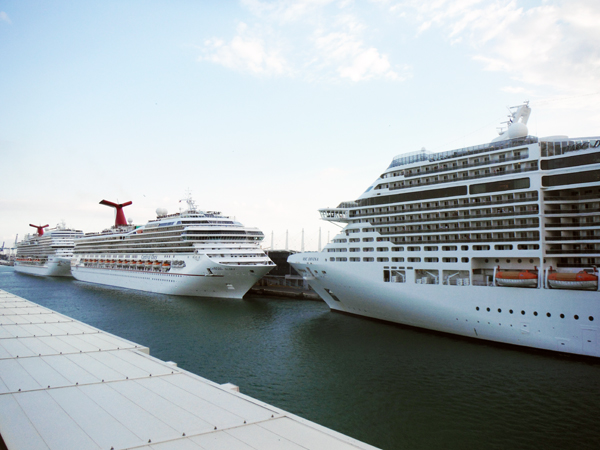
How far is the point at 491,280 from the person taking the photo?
24.9 m

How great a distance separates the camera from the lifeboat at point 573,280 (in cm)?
2009

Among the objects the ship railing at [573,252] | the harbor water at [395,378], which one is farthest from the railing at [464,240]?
the harbor water at [395,378]

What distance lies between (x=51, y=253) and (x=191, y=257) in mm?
68840

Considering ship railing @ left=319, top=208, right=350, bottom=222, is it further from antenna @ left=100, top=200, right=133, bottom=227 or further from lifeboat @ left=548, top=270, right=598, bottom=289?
antenna @ left=100, top=200, right=133, bottom=227

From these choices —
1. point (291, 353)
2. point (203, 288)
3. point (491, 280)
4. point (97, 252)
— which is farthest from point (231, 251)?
point (97, 252)

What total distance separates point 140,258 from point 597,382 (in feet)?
187

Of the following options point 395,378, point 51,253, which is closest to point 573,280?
point 395,378

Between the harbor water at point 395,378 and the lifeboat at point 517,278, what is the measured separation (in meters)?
3.78

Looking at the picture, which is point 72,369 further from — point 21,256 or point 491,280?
point 21,256

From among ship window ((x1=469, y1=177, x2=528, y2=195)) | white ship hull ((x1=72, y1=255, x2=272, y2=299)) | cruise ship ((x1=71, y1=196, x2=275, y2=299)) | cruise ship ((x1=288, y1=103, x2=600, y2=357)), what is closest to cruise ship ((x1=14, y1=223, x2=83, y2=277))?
cruise ship ((x1=71, y1=196, x2=275, y2=299))

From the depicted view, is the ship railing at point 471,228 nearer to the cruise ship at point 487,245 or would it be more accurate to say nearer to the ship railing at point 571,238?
the cruise ship at point 487,245

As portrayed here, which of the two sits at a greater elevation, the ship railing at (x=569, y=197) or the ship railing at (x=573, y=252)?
the ship railing at (x=569, y=197)

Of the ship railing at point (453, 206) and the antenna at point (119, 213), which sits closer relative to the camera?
the ship railing at point (453, 206)

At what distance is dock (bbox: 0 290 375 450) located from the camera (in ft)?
25.6
